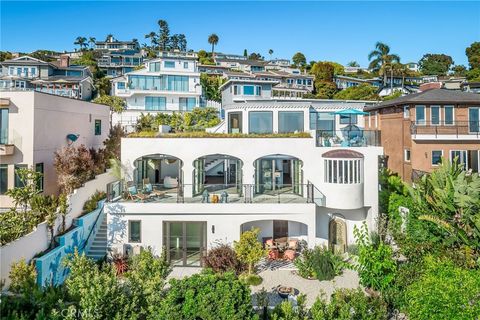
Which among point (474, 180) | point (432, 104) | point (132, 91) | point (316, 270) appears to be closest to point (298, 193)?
point (316, 270)

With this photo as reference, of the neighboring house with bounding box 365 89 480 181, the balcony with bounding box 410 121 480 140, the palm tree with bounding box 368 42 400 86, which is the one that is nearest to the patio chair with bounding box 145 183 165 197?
the neighboring house with bounding box 365 89 480 181

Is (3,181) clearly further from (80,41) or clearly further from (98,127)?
(80,41)

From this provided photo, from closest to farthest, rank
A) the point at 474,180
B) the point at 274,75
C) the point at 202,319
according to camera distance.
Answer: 1. the point at 202,319
2. the point at 474,180
3. the point at 274,75

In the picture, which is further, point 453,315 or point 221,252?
point 221,252

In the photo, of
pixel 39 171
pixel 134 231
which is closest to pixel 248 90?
pixel 39 171

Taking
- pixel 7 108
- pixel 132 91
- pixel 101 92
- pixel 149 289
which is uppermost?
pixel 101 92

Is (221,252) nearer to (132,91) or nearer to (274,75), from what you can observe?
(132,91)

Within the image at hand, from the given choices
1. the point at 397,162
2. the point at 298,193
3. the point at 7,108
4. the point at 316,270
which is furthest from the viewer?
the point at 397,162

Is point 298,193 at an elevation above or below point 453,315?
above
